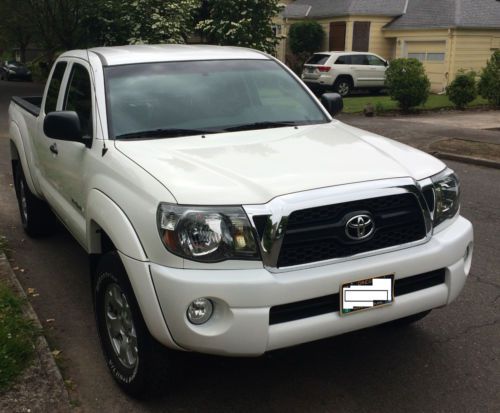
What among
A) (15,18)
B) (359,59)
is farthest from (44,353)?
(15,18)

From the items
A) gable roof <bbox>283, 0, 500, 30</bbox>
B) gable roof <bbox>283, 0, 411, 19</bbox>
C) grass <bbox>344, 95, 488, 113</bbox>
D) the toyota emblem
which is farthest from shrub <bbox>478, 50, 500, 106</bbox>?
the toyota emblem

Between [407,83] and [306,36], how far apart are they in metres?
13.8

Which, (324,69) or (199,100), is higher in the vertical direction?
(199,100)

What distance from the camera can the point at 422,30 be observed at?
26062 millimetres

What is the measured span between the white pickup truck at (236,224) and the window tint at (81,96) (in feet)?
0.13

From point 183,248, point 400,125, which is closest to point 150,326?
point 183,248

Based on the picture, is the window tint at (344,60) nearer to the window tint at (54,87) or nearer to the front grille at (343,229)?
the window tint at (54,87)

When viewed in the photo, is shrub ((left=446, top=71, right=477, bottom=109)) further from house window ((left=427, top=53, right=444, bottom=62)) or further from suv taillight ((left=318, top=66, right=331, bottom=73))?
house window ((left=427, top=53, right=444, bottom=62))

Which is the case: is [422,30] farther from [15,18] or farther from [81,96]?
[81,96]

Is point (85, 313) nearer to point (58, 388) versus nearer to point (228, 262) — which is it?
point (58, 388)

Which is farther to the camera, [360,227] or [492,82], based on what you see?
[492,82]

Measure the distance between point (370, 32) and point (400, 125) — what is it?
14.7 meters

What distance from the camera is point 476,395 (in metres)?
3.40

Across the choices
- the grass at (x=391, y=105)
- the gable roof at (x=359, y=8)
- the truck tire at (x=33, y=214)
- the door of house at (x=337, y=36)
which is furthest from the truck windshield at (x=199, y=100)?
the door of house at (x=337, y=36)
